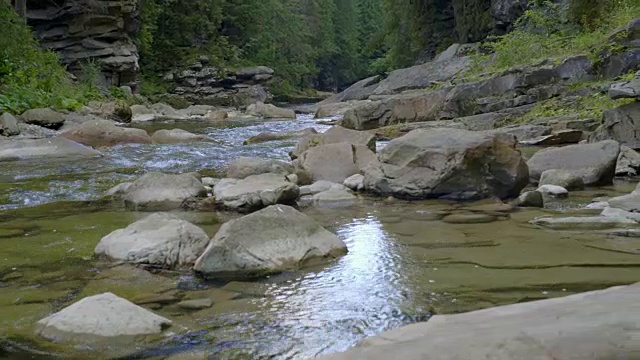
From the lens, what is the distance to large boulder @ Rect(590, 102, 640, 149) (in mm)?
6688

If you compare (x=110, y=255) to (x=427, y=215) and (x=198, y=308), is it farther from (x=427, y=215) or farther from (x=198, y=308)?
(x=427, y=215)

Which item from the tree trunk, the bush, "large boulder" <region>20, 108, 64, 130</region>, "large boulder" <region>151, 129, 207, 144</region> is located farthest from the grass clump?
the tree trunk

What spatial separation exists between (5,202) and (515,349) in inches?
205

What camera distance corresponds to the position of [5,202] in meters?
5.61

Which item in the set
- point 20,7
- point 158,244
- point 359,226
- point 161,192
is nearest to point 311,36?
point 20,7

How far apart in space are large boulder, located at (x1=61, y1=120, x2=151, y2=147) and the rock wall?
17.3 meters

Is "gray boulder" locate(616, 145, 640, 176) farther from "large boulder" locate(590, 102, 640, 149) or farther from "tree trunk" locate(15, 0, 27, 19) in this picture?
"tree trunk" locate(15, 0, 27, 19)

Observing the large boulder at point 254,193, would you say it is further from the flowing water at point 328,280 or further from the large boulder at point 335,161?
the large boulder at point 335,161

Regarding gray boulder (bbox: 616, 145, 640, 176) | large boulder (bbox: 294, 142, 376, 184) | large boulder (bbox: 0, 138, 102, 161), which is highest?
gray boulder (bbox: 616, 145, 640, 176)

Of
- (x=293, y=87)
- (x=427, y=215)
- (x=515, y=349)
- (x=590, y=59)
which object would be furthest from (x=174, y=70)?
(x=515, y=349)

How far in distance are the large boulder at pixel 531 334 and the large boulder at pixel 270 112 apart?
1725 cm

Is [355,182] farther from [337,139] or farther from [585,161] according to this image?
[585,161]

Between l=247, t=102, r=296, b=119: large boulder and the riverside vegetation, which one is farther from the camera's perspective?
l=247, t=102, r=296, b=119: large boulder

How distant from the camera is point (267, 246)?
3344mm
